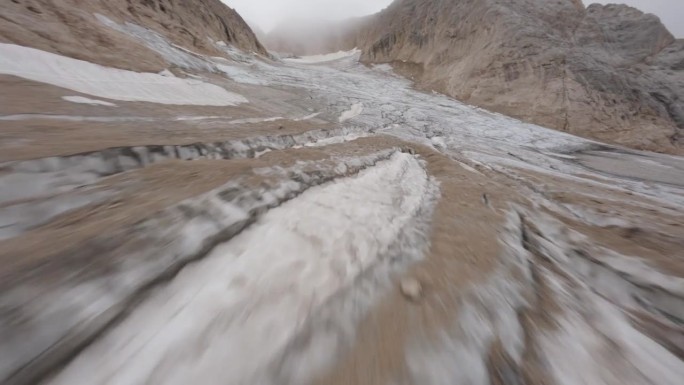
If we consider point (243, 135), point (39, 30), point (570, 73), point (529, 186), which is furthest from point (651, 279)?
point (570, 73)

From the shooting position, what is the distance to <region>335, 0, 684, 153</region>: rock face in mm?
16656

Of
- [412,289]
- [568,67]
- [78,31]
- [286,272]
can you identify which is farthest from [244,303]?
[568,67]

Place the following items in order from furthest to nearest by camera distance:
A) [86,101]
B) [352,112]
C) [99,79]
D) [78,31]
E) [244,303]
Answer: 1. [352,112]
2. [78,31]
3. [99,79]
4. [86,101]
5. [244,303]

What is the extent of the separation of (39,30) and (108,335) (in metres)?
7.89

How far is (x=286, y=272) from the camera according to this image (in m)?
1.75

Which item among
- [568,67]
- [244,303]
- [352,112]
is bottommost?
[352,112]

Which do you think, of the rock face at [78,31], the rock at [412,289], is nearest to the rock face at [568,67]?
the rock face at [78,31]

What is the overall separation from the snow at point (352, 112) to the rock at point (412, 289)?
6.91 m

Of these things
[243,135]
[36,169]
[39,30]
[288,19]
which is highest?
[288,19]

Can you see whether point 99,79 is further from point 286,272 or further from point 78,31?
point 286,272

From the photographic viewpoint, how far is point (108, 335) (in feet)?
3.84

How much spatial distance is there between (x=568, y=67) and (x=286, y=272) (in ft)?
76.8

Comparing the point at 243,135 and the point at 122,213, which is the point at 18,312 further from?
the point at 243,135

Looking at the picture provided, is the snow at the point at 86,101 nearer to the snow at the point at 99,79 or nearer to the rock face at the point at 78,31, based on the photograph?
the snow at the point at 99,79
